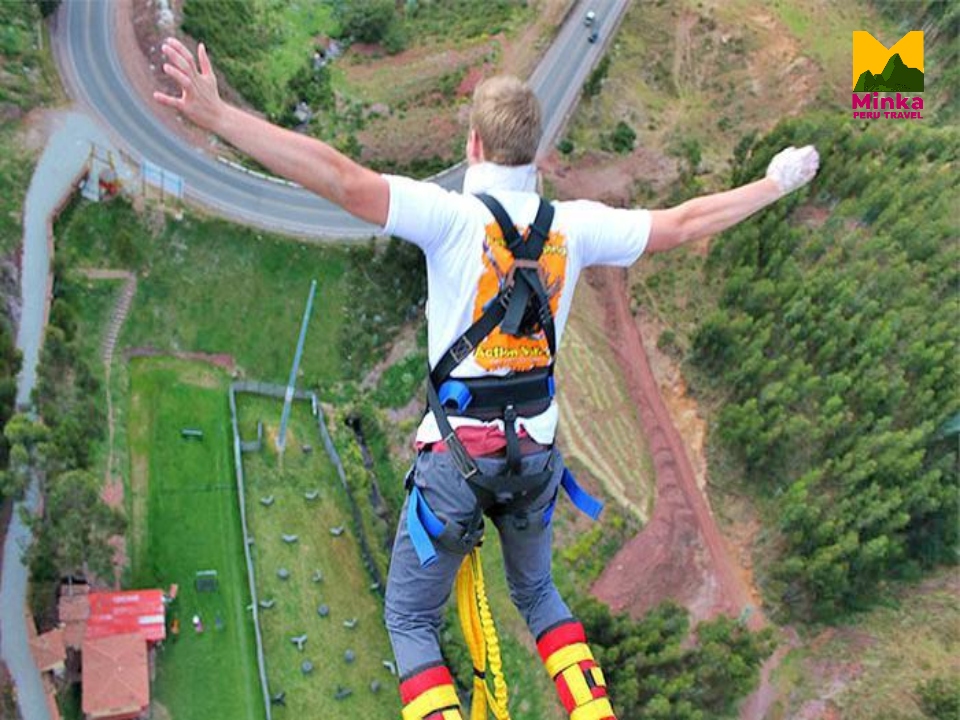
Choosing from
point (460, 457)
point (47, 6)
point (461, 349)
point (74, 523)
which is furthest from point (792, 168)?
point (47, 6)

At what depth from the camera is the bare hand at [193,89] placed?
15.3ft

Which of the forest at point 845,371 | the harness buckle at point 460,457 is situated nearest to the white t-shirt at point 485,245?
the harness buckle at point 460,457

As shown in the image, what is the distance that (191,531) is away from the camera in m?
26.2

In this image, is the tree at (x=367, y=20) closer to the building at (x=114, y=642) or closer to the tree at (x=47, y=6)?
the tree at (x=47, y=6)

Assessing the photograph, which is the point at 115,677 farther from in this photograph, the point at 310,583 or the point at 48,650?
the point at 310,583

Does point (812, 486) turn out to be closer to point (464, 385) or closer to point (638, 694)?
point (638, 694)

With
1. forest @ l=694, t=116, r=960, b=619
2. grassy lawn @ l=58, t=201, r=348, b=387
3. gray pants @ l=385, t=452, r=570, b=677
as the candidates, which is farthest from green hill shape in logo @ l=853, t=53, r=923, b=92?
gray pants @ l=385, t=452, r=570, b=677

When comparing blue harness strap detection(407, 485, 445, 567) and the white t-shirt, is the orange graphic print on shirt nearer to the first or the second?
the white t-shirt

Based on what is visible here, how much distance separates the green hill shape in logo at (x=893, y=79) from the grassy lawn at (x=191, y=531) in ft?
110

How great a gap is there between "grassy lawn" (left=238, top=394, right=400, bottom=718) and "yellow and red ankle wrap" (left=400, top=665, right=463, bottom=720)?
2031 centimetres

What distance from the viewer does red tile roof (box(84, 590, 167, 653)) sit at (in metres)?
23.6

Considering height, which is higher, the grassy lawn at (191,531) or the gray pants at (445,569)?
the grassy lawn at (191,531)

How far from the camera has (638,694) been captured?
24.8 meters

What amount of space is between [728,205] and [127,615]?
2190cm
